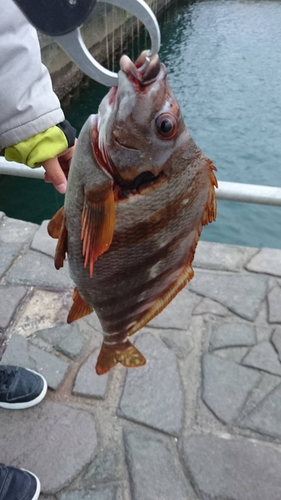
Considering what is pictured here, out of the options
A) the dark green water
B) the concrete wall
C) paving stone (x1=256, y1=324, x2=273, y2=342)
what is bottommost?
the dark green water

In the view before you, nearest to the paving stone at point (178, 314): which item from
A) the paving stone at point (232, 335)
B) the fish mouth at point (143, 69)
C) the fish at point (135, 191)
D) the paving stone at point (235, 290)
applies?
the paving stone at point (235, 290)

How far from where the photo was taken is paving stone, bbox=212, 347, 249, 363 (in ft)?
11.3

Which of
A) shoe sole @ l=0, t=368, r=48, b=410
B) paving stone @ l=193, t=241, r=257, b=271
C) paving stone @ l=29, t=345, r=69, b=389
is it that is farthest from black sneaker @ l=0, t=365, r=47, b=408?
paving stone @ l=193, t=241, r=257, b=271

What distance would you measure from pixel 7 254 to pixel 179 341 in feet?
6.36

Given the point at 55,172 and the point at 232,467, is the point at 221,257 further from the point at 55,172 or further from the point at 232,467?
the point at 55,172

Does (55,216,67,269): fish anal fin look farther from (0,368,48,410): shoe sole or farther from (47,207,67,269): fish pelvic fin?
(0,368,48,410): shoe sole

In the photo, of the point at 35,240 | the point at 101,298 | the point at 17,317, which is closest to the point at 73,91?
the point at 35,240

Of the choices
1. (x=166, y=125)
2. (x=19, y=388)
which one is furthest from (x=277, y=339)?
(x=166, y=125)

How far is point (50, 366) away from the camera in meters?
3.33

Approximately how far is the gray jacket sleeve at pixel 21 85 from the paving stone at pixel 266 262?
299 centimetres

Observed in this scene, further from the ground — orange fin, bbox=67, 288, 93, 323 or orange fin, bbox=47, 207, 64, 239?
orange fin, bbox=47, 207, 64, 239

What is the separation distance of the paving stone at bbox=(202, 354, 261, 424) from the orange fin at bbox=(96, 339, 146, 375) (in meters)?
1.29

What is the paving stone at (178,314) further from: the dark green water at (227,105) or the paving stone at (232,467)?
the dark green water at (227,105)

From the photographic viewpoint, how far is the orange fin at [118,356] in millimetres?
1986
